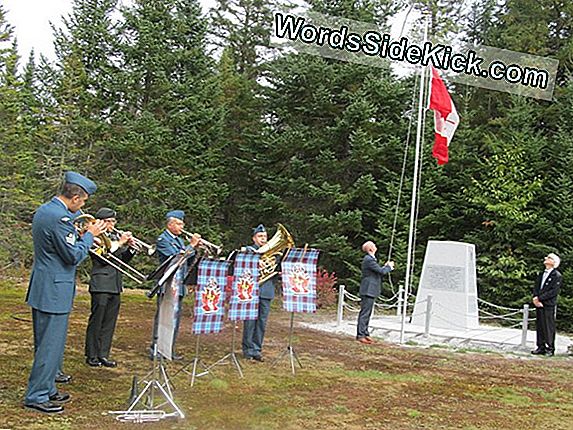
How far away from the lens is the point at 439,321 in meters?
11.8

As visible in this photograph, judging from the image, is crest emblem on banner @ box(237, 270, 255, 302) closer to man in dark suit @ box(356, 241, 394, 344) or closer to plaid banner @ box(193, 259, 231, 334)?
plaid banner @ box(193, 259, 231, 334)

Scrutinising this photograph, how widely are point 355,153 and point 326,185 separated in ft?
4.06

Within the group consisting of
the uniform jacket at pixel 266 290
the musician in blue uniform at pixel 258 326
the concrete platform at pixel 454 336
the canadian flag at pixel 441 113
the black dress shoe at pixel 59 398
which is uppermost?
the canadian flag at pixel 441 113

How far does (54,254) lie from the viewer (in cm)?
482

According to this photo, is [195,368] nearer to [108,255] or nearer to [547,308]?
[108,255]

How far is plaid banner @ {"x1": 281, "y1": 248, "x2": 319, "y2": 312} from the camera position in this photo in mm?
7430

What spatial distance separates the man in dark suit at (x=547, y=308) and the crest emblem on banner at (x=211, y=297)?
5892 millimetres

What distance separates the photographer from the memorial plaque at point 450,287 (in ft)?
38.6

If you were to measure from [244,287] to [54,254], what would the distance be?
2522 millimetres

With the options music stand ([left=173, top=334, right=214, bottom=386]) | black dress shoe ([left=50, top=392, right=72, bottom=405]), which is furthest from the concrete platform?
black dress shoe ([left=50, top=392, right=72, bottom=405])

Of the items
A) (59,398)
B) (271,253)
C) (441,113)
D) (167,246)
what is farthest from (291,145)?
(59,398)

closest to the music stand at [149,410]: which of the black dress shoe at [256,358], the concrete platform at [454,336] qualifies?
the black dress shoe at [256,358]

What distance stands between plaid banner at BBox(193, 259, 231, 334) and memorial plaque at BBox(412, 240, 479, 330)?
613 cm

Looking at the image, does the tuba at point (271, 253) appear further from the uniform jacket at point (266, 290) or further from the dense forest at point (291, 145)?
the dense forest at point (291, 145)
